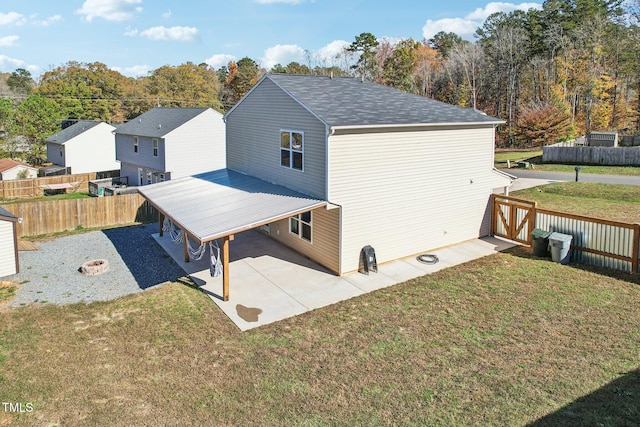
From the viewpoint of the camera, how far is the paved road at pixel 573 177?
2518 cm

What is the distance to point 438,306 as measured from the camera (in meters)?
11.2

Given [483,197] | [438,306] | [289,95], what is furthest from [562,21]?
[438,306]

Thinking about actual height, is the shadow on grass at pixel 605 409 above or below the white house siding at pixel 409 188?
below

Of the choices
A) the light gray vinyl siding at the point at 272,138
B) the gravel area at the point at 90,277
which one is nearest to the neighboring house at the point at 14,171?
the gravel area at the point at 90,277

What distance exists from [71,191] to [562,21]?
173ft

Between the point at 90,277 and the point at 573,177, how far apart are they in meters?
26.7

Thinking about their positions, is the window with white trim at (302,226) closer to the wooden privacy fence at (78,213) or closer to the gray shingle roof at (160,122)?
the wooden privacy fence at (78,213)

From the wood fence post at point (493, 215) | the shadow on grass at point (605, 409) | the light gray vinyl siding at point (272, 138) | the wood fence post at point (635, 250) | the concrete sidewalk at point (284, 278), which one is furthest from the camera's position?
the wood fence post at point (493, 215)

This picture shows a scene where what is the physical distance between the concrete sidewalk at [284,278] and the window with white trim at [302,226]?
71 cm

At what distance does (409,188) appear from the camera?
1462cm

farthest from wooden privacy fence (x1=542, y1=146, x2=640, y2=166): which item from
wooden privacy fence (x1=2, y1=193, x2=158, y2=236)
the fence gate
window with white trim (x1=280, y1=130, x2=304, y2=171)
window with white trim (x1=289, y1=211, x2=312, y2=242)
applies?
wooden privacy fence (x1=2, y1=193, x2=158, y2=236)

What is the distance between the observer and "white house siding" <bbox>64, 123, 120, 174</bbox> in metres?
40.5

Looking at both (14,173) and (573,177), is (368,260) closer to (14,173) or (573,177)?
(573,177)

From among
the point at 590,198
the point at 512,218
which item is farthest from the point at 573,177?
the point at 512,218
